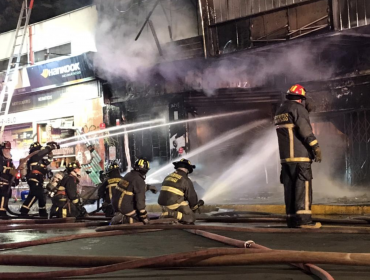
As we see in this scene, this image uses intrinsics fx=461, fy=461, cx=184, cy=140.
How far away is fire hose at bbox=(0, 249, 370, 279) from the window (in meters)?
13.1

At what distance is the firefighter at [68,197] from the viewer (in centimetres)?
840

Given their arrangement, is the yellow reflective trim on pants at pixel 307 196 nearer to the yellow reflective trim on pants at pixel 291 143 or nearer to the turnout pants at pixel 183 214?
the yellow reflective trim on pants at pixel 291 143

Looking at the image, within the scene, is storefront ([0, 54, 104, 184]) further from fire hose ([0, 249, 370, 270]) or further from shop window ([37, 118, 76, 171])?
fire hose ([0, 249, 370, 270])

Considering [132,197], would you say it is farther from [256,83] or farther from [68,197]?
[256,83]

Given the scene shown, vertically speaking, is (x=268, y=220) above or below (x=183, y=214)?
below

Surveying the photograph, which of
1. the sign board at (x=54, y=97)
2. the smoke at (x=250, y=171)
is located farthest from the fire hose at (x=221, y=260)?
the sign board at (x=54, y=97)

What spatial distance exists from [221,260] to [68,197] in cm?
566

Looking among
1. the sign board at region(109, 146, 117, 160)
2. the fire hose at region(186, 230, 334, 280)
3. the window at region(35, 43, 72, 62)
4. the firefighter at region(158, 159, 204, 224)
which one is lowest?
the fire hose at region(186, 230, 334, 280)

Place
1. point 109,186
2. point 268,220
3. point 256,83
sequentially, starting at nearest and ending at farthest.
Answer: point 268,220, point 109,186, point 256,83

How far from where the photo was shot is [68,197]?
8.47m

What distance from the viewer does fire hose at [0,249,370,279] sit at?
3080 mm

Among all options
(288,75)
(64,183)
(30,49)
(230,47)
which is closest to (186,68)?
(230,47)

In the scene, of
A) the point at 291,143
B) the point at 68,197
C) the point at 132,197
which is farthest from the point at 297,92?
the point at 68,197

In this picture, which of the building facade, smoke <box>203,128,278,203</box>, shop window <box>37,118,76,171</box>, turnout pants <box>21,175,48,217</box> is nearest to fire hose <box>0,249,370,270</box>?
turnout pants <box>21,175,48,217</box>
